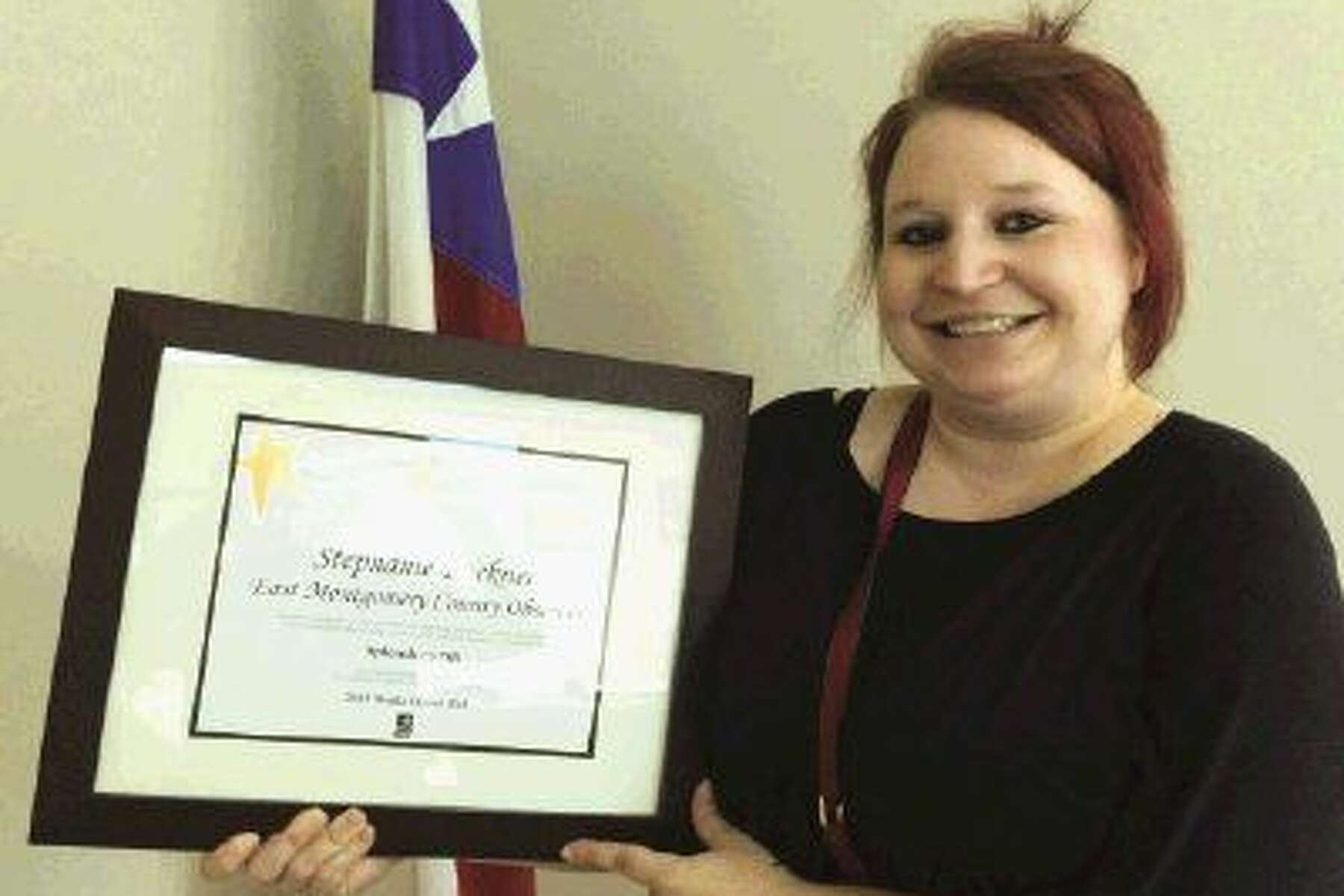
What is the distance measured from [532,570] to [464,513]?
Result: 0.22ft

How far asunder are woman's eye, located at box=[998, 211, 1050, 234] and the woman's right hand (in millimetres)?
632

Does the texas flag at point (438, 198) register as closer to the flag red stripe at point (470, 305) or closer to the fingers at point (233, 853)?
the flag red stripe at point (470, 305)

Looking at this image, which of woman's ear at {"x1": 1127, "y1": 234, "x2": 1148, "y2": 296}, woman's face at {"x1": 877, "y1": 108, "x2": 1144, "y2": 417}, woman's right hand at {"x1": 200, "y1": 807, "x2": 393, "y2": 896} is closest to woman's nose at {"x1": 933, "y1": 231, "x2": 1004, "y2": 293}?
woman's face at {"x1": 877, "y1": 108, "x2": 1144, "y2": 417}

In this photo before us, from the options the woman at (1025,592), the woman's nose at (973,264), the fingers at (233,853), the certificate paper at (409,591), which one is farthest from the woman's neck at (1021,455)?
the fingers at (233,853)

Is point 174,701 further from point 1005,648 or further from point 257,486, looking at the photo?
point 1005,648

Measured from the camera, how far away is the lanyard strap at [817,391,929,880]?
109 centimetres

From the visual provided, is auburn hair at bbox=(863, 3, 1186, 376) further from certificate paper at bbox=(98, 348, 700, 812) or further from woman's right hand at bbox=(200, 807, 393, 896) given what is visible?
woman's right hand at bbox=(200, 807, 393, 896)

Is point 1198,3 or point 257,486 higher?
point 1198,3

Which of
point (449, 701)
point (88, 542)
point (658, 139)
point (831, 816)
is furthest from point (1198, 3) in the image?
point (88, 542)

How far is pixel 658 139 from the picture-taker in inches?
60.4

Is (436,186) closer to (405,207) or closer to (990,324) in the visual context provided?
(405,207)

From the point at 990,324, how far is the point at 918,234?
10 centimetres

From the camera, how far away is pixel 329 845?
1034mm

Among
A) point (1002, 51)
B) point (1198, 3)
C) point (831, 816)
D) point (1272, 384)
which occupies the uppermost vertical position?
point (1198, 3)
